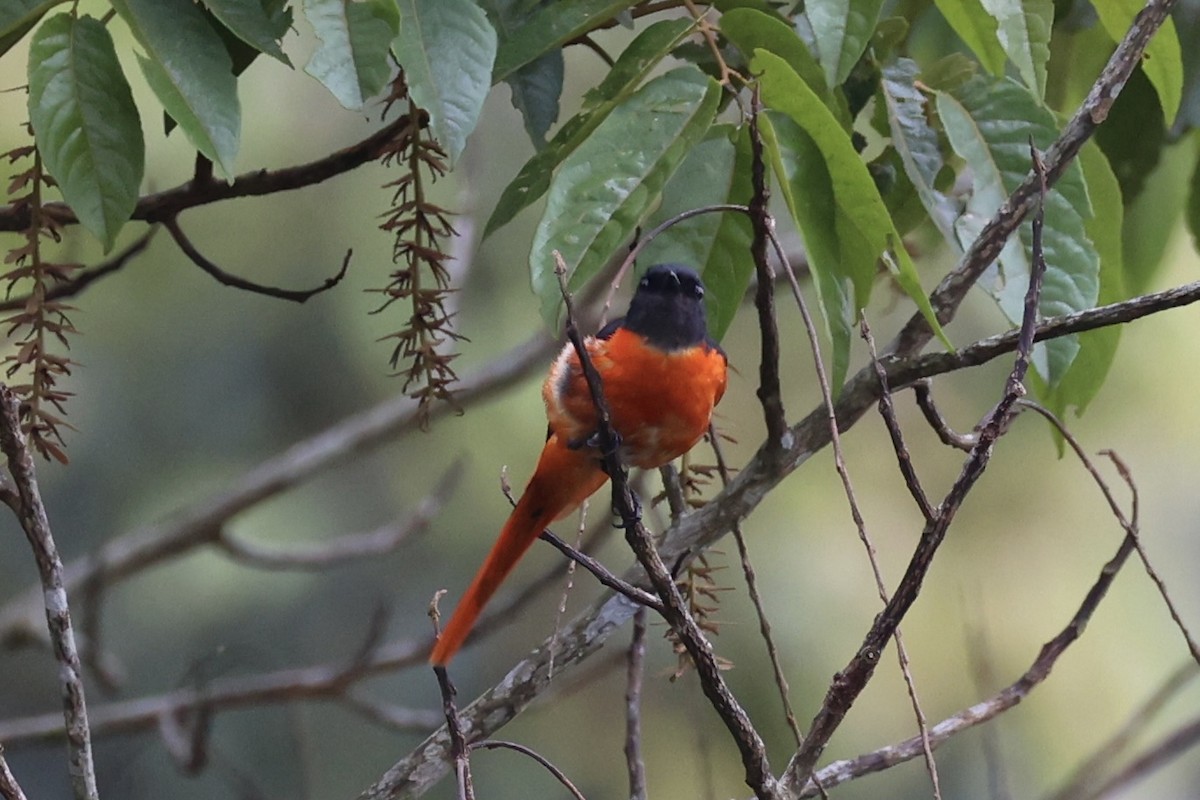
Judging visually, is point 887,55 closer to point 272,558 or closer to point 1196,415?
point 272,558

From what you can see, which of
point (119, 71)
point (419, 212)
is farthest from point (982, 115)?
point (119, 71)

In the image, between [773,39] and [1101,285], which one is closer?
[773,39]

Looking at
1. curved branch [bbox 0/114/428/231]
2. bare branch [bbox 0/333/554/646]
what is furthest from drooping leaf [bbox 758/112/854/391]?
bare branch [bbox 0/333/554/646]

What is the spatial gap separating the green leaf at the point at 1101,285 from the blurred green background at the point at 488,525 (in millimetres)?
1404

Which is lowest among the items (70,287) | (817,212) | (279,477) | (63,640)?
(63,640)

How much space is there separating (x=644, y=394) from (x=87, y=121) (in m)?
0.48

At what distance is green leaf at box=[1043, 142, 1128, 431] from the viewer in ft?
2.94

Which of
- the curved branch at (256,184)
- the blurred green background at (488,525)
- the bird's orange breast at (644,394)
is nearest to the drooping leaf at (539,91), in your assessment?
the curved branch at (256,184)

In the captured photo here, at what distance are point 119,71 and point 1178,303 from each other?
603mm

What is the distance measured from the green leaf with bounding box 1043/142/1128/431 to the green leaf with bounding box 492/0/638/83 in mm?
384

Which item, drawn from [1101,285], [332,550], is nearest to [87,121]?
[1101,285]

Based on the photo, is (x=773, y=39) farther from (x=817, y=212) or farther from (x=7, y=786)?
(x=7, y=786)

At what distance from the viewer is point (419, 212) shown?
2.77 feet

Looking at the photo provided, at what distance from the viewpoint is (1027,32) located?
738 millimetres
